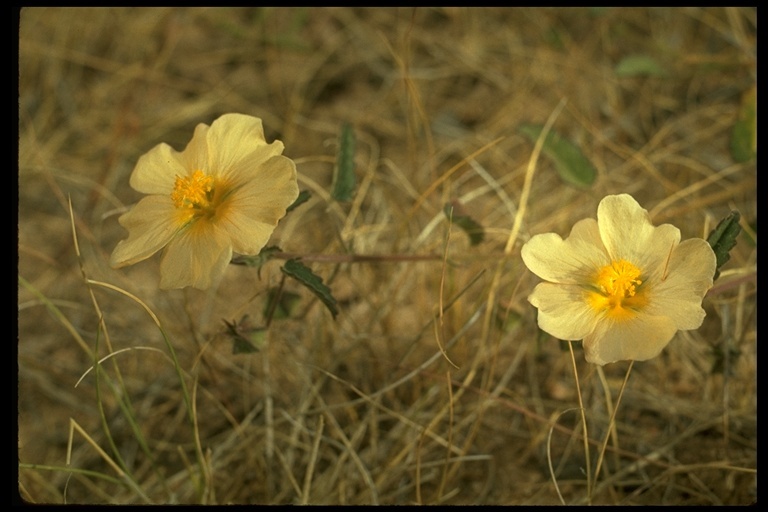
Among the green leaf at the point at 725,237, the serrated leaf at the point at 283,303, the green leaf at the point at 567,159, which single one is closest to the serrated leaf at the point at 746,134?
the green leaf at the point at 567,159

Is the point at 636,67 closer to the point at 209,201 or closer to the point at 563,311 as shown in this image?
the point at 563,311

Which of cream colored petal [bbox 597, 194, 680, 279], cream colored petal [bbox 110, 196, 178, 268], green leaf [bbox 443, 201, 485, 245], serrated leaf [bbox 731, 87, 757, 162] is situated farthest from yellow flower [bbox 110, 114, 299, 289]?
serrated leaf [bbox 731, 87, 757, 162]

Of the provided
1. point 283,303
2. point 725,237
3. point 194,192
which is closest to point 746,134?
point 725,237

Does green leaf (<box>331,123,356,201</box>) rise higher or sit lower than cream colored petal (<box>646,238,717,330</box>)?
higher

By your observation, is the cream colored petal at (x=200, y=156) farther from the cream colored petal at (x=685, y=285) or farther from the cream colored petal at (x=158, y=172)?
the cream colored petal at (x=685, y=285)

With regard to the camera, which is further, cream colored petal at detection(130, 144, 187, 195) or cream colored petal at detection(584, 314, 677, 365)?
cream colored petal at detection(130, 144, 187, 195)

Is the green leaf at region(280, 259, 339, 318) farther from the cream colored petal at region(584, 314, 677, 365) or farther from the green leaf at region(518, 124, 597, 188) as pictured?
the green leaf at region(518, 124, 597, 188)
